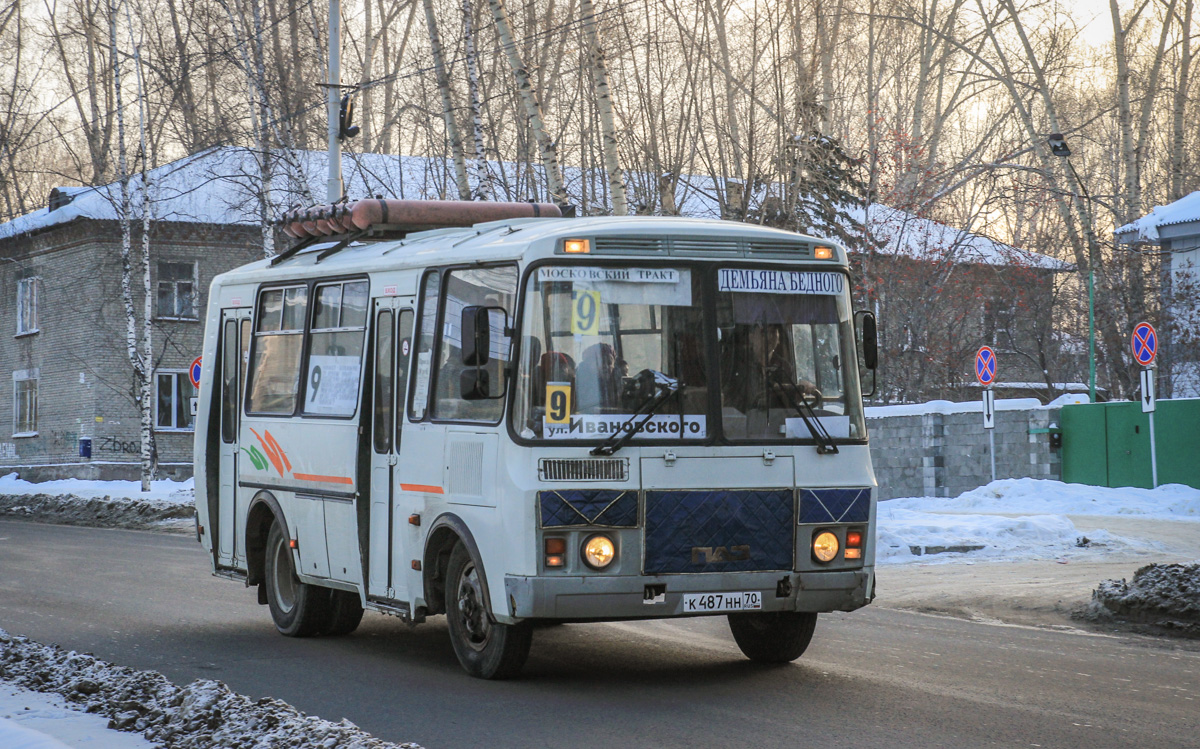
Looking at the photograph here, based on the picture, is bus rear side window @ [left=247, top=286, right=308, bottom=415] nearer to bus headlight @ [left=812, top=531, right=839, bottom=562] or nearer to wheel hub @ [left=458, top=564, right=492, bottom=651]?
wheel hub @ [left=458, top=564, right=492, bottom=651]

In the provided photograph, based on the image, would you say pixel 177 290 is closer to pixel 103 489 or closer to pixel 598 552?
pixel 103 489

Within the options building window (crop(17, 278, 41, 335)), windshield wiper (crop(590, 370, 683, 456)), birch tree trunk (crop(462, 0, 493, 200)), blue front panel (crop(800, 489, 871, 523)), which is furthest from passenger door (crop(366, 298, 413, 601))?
building window (crop(17, 278, 41, 335))

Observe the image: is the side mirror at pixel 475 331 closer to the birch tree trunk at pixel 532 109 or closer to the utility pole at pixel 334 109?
the birch tree trunk at pixel 532 109

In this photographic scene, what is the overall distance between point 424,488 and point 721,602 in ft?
6.85

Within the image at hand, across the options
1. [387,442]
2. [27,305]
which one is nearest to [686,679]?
[387,442]

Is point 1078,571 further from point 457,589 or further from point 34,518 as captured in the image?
point 34,518

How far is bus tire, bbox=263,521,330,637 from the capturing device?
11.2 meters

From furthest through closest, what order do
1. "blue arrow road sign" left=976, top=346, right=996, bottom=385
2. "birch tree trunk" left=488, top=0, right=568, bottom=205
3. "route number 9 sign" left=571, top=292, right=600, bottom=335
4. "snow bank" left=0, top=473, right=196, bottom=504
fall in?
"snow bank" left=0, top=473, right=196, bottom=504 < "blue arrow road sign" left=976, top=346, right=996, bottom=385 < "birch tree trunk" left=488, top=0, right=568, bottom=205 < "route number 9 sign" left=571, top=292, right=600, bottom=335

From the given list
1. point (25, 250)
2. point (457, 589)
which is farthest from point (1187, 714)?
point (25, 250)

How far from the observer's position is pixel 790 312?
8.90 meters

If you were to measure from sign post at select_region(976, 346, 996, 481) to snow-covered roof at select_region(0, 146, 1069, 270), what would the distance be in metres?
8.48

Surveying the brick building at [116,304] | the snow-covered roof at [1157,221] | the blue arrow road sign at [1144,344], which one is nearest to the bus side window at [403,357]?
the blue arrow road sign at [1144,344]

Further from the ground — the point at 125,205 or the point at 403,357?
the point at 125,205

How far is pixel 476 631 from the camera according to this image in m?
8.98
